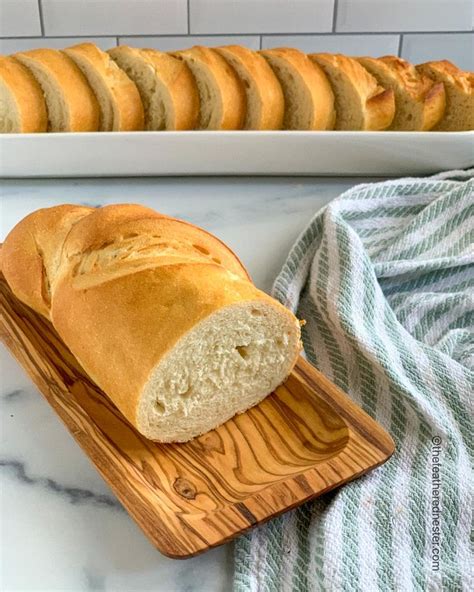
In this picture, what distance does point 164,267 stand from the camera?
96cm

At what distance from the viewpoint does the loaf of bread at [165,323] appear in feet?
2.96

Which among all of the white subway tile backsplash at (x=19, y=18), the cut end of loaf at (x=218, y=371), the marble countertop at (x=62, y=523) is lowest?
the marble countertop at (x=62, y=523)

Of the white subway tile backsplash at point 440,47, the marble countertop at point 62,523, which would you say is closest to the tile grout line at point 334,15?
the white subway tile backsplash at point 440,47

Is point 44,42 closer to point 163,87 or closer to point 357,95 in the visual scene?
point 163,87

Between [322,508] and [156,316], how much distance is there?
0.28m

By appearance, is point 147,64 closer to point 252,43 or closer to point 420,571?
point 252,43

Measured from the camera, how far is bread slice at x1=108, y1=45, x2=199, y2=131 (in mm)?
1566

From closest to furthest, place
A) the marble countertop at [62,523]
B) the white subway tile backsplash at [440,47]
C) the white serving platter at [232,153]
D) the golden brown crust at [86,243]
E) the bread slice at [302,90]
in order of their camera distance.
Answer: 1. the marble countertop at [62,523]
2. the golden brown crust at [86,243]
3. the white serving platter at [232,153]
4. the bread slice at [302,90]
5. the white subway tile backsplash at [440,47]

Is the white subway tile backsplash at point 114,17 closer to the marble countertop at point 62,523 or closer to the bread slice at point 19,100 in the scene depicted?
the bread slice at point 19,100

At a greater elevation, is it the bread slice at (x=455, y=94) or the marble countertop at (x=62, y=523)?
the bread slice at (x=455, y=94)

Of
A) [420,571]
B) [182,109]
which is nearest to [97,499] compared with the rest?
[420,571]

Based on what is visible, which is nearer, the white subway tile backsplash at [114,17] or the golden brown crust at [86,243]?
the golden brown crust at [86,243]

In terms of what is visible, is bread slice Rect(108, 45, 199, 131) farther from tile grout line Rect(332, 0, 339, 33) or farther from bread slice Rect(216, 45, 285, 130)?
tile grout line Rect(332, 0, 339, 33)

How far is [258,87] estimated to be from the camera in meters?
1.56
